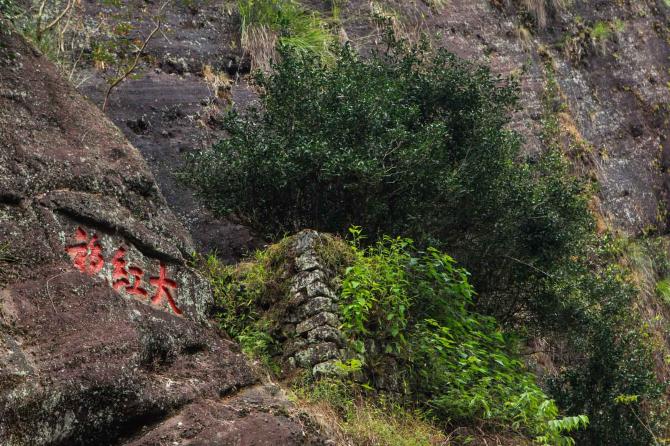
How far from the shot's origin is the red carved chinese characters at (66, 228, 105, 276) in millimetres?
5047

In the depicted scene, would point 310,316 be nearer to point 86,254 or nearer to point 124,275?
point 124,275

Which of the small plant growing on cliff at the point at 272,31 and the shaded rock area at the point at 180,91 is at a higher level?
the small plant growing on cliff at the point at 272,31

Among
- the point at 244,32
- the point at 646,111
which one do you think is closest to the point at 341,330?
the point at 244,32

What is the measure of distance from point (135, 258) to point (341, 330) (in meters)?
1.57

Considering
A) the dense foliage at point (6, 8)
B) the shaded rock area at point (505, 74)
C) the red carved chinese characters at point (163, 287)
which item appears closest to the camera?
the red carved chinese characters at point (163, 287)

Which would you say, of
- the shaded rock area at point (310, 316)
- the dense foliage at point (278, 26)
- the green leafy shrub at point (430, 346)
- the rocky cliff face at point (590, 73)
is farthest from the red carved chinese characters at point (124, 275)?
the rocky cliff face at point (590, 73)

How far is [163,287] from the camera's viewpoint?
5.59 metres

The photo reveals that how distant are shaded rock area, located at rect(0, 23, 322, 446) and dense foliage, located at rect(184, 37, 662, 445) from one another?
5.57 feet

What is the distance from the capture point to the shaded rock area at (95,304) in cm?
435

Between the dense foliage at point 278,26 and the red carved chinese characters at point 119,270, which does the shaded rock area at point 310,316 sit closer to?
the red carved chinese characters at point 119,270

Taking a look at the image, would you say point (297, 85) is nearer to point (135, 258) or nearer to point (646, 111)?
point (135, 258)

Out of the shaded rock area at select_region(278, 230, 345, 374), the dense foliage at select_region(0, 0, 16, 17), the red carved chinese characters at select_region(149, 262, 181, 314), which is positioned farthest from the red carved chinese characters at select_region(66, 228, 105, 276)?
the dense foliage at select_region(0, 0, 16, 17)

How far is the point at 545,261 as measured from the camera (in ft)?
27.8

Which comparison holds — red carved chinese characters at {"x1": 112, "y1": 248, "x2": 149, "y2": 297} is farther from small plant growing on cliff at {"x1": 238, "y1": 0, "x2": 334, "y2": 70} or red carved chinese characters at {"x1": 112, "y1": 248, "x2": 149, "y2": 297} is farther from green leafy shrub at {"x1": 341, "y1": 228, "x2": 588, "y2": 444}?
small plant growing on cliff at {"x1": 238, "y1": 0, "x2": 334, "y2": 70}
